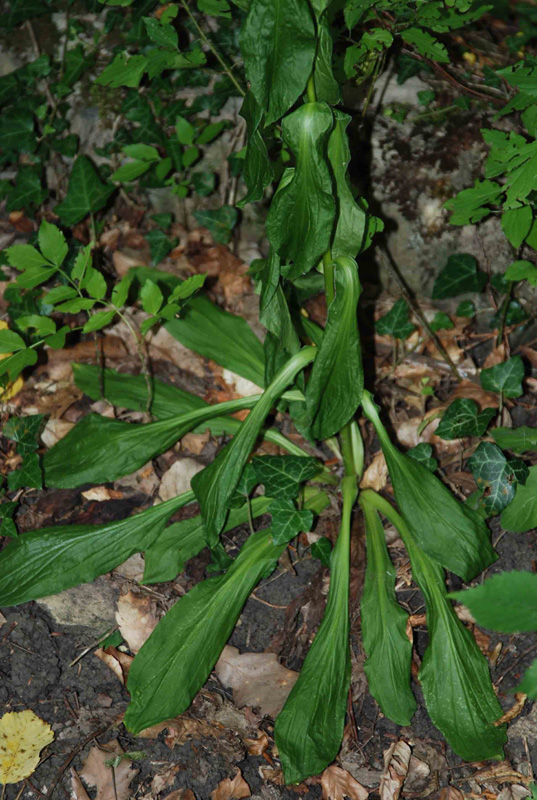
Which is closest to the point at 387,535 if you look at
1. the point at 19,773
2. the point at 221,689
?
the point at 221,689

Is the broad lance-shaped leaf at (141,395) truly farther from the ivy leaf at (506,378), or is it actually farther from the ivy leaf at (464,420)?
the ivy leaf at (506,378)

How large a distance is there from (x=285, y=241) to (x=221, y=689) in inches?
51.2

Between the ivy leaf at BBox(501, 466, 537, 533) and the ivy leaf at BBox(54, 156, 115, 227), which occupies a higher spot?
the ivy leaf at BBox(54, 156, 115, 227)

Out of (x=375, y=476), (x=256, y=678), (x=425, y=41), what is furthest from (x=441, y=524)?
(x=425, y=41)

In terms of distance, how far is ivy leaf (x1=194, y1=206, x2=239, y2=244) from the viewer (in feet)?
9.57

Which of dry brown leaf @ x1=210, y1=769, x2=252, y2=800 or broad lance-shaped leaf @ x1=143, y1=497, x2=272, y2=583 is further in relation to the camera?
broad lance-shaped leaf @ x1=143, y1=497, x2=272, y2=583

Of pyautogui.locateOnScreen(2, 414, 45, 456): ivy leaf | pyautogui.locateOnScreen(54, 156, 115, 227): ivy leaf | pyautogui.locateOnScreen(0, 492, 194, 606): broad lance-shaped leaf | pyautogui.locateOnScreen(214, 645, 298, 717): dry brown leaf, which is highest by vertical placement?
pyautogui.locateOnScreen(54, 156, 115, 227): ivy leaf

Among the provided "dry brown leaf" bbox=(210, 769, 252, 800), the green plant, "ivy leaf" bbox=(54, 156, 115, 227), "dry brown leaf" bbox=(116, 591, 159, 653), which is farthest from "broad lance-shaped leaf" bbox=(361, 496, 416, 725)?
"ivy leaf" bbox=(54, 156, 115, 227)

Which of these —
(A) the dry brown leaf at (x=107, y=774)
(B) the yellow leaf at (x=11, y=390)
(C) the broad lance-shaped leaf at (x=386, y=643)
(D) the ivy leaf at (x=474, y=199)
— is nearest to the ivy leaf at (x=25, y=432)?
(B) the yellow leaf at (x=11, y=390)

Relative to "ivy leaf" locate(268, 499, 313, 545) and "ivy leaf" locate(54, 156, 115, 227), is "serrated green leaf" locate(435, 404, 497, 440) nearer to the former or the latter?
"ivy leaf" locate(268, 499, 313, 545)

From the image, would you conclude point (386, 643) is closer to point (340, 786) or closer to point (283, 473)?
point (340, 786)

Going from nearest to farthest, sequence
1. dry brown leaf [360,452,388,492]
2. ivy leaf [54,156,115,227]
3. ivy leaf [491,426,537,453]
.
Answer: ivy leaf [491,426,537,453] < dry brown leaf [360,452,388,492] < ivy leaf [54,156,115,227]

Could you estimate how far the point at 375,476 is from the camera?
2.37m

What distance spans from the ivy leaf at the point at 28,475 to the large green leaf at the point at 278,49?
145 centimetres
